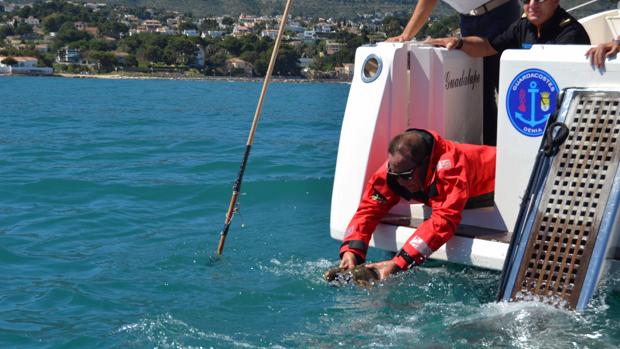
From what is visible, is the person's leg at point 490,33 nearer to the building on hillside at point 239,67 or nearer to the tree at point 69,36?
the building on hillside at point 239,67

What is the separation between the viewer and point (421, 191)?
5.86 m

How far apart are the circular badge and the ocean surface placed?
37.6 inches

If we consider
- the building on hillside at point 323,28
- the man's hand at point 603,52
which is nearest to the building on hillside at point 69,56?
the building on hillside at point 323,28

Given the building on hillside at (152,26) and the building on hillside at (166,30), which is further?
the building on hillside at (152,26)

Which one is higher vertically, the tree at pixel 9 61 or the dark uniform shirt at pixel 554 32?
the dark uniform shirt at pixel 554 32

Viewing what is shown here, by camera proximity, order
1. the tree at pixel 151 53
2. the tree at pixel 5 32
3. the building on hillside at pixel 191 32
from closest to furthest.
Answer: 1. the tree at pixel 151 53
2. the tree at pixel 5 32
3. the building on hillside at pixel 191 32

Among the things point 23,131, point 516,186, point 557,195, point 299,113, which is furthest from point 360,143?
point 299,113

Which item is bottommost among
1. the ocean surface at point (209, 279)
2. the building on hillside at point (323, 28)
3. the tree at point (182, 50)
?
the tree at point (182, 50)

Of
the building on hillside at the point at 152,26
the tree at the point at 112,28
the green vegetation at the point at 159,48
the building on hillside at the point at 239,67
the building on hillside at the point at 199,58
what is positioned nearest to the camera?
the green vegetation at the point at 159,48

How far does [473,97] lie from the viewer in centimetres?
719

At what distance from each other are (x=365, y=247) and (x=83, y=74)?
9202cm

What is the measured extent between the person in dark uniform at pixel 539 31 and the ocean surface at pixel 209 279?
1493 mm

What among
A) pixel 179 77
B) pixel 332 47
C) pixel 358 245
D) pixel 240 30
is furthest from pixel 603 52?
pixel 240 30

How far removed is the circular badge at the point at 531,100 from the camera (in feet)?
18.5
